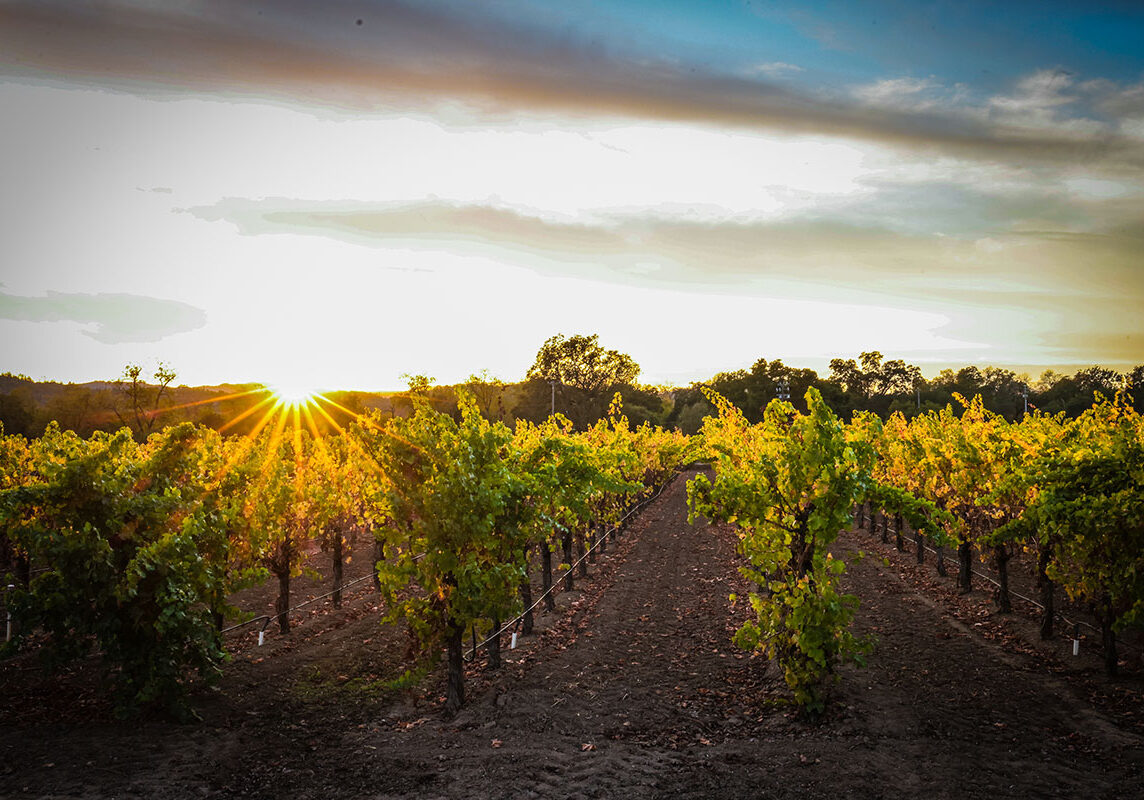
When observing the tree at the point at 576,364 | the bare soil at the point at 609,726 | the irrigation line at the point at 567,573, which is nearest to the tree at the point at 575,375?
the tree at the point at 576,364

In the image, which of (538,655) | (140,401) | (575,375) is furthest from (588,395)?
(538,655)

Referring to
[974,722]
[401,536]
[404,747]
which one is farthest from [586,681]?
[974,722]

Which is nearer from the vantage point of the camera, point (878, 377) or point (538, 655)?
point (538, 655)

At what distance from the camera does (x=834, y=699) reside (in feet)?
41.9

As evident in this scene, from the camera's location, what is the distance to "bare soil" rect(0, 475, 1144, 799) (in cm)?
1005

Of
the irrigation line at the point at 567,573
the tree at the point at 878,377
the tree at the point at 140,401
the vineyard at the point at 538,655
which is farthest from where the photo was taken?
the tree at the point at 878,377

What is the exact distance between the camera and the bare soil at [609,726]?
10.1 m

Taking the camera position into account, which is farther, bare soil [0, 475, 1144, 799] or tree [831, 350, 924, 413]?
tree [831, 350, 924, 413]

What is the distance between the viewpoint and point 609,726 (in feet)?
39.7

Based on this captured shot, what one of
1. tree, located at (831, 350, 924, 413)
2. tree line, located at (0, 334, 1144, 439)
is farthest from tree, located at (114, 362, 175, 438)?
tree, located at (831, 350, 924, 413)

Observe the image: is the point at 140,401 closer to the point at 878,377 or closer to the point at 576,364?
the point at 576,364

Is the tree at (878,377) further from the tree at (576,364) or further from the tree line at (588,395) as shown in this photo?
the tree at (576,364)

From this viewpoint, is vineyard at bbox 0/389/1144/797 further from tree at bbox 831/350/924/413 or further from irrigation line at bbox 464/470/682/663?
tree at bbox 831/350/924/413

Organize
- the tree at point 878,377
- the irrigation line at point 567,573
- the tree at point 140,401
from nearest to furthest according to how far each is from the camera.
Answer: the irrigation line at point 567,573
the tree at point 140,401
the tree at point 878,377
